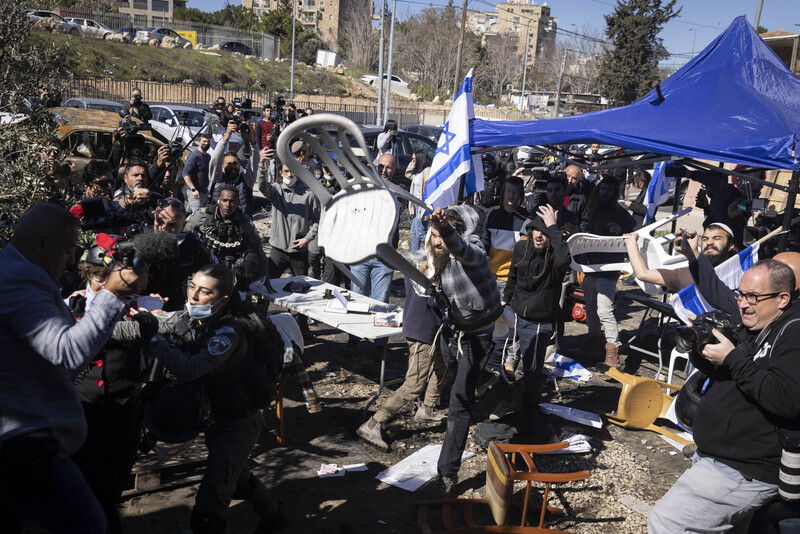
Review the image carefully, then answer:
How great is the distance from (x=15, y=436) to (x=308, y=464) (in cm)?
248

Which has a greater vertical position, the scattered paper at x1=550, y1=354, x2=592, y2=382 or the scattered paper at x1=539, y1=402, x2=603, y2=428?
the scattered paper at x1=550, y1=354, x2=592, y2=382

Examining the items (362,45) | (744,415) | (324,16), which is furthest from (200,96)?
(324,16)

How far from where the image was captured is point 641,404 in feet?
17.0

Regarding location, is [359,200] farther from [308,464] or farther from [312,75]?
[312,75]

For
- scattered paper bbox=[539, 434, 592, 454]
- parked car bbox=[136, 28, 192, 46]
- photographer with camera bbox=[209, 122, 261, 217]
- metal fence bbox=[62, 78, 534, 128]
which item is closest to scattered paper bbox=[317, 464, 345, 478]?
scattered paper bbox=[539, 434, 592, 454]

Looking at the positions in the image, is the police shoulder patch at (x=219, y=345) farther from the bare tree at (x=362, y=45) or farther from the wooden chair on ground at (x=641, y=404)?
the bare tree at (x=362, y=45)

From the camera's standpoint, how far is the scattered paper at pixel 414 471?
13.9 ft

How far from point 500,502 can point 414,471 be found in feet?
3.35

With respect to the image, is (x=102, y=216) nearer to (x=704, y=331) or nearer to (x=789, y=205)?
(x=704, y=331)

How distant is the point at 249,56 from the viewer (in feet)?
157

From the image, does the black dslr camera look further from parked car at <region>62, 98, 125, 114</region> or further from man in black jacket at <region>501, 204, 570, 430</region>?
parked car at <region>62, 98, 125, 114</region>

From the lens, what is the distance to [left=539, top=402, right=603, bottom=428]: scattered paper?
5.20 m

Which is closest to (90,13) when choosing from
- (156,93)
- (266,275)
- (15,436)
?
(156,93)

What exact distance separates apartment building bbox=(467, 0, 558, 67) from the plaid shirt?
4199 inches
